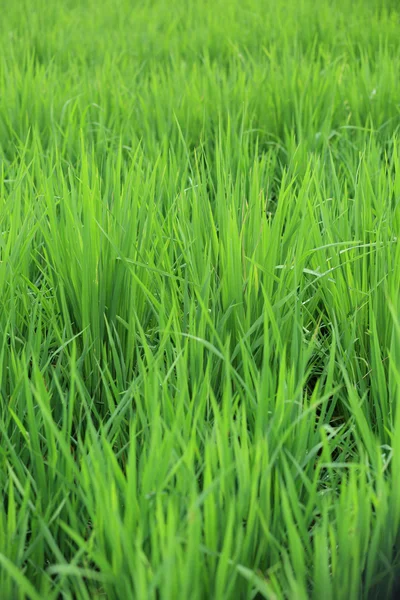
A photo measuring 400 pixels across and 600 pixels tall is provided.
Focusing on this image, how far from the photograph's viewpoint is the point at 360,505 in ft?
2.28

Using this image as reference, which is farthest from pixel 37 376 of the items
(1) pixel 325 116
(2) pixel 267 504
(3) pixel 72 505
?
(1) pixel 325 116

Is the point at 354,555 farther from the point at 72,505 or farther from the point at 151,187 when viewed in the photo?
the point at 151,187

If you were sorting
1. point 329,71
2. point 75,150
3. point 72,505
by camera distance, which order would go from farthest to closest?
point 329,71, point 75,150, point 72,505

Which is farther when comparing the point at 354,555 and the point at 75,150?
the point at 75,150

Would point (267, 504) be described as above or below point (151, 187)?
below

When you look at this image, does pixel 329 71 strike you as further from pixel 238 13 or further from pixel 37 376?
pixel 37 376

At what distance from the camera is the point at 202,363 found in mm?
926

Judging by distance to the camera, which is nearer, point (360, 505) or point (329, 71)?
point (360, 505)

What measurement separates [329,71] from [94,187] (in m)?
1.27

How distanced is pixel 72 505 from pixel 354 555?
30 cm

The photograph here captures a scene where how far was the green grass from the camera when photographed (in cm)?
69

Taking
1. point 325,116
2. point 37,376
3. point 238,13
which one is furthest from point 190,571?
point 238,13

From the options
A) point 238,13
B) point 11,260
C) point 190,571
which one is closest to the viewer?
point 190,571

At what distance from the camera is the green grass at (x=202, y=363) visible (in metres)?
0.69
